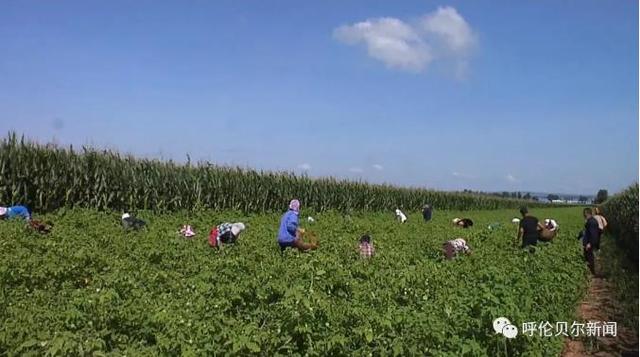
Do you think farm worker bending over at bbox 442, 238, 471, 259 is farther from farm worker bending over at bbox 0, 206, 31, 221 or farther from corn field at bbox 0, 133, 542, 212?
corn field at bbox 0, 133, 542, 212

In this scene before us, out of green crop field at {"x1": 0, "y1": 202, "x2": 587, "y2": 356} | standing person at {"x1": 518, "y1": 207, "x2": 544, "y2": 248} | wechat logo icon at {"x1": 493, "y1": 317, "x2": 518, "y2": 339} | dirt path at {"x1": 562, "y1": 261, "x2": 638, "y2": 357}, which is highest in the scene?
standing person at {"x1": 518, "y1": 207, "x2": 544, "y2": 248}

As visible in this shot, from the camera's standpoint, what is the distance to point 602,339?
25.2 ft

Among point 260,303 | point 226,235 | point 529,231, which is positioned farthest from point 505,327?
point 529,231

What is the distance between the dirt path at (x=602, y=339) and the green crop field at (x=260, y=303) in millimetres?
386

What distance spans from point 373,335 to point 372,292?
154 centimetres

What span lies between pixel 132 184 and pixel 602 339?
15.3 m

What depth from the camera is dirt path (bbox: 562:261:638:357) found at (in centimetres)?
715

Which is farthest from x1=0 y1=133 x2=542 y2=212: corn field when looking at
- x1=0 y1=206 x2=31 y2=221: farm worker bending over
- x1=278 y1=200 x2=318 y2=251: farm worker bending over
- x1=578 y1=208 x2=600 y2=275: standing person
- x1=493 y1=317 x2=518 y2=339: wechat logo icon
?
x1=493 y1=317 x2=518 y2=339: wechat logo icon

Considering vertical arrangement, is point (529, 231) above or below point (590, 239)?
above

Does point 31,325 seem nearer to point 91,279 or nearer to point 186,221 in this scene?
point 91,279

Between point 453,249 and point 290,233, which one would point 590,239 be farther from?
point 290,233

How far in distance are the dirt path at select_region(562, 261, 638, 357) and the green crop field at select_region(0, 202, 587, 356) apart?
1.27 feet

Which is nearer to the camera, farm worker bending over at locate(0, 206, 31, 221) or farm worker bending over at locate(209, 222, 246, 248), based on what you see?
farm worker bending over at locate(209, 222, 246, 248)

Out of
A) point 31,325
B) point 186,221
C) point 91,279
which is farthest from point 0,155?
point 31,325
